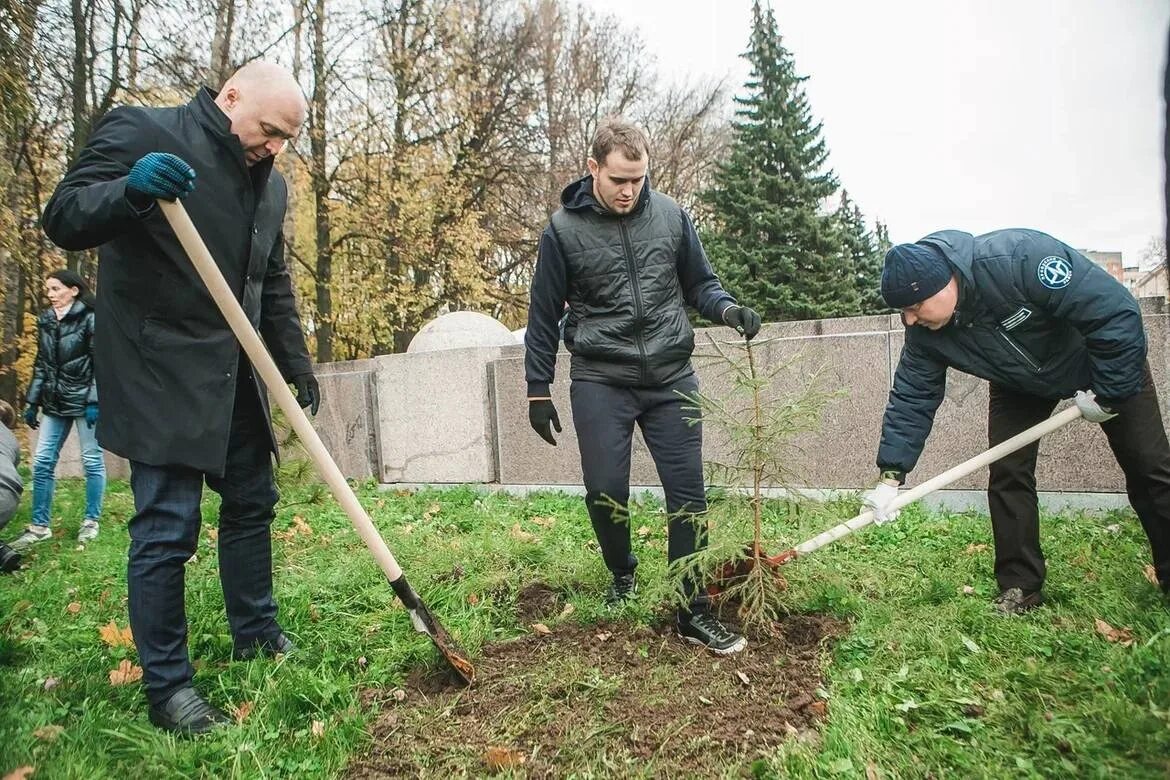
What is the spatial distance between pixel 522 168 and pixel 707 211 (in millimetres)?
7013

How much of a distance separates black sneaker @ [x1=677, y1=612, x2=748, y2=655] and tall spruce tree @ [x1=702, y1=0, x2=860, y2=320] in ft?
52.0

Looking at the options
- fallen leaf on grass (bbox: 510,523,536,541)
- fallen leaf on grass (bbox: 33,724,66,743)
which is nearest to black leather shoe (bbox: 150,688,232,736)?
fallen leaf on grass (bbox: 33,724,66,743)

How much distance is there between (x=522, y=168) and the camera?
661 inches

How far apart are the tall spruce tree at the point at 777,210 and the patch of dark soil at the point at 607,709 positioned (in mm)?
16048

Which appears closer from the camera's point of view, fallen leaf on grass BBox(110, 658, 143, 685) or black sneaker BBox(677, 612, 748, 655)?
fallen leaf on grass BBox(110, 658, 143, 685)

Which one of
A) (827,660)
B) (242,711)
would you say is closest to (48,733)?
(242,711)

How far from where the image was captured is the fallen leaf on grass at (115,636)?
3.06 meters

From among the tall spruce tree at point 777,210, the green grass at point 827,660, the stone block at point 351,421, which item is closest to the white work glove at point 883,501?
the green grass at point 827,660

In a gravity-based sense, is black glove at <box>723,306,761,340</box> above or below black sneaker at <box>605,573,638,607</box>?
above

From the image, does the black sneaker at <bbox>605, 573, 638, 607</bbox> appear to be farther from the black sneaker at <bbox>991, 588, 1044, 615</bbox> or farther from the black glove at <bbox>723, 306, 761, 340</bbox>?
the black sneaker at <bbox>991, 588, 1044, 615</bbox>

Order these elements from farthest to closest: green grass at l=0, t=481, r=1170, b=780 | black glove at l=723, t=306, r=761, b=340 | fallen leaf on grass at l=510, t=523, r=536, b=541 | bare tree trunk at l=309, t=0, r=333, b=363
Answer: bare tree trunk at l=309, t=0, r=333, b=363, fallen leaf on grass at l=510, t=523, r=536, b=541, black glove at l=723, t=306, r=761, b=340, green grass at l=0, t=481, r=1170, b=780

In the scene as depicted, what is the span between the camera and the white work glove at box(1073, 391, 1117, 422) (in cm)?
296

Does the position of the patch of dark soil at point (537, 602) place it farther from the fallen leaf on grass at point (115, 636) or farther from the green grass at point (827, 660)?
the fallen leaf on grass at point (115, 636)

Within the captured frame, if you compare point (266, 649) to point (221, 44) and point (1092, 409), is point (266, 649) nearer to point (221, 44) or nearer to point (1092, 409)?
point (1092, 409)
